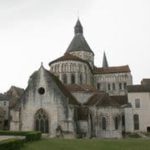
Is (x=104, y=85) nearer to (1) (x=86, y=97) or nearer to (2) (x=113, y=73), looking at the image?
(2) (x=113, y=73)

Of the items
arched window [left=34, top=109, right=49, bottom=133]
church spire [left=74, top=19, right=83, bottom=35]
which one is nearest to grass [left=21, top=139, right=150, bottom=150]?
arched window [left=34, top=109, right=49, bottom=133]

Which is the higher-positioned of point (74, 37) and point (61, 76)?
point (74, 37)

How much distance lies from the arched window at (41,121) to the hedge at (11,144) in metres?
17.5

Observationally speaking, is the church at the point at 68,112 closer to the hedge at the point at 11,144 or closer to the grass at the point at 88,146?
the grass at the point at 88,146

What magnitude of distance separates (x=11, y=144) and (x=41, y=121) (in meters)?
21.1

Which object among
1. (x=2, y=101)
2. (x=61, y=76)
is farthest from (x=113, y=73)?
(x=2, y=101)

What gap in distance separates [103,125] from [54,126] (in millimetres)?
8380

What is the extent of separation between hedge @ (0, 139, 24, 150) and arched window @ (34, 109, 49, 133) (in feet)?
57.3

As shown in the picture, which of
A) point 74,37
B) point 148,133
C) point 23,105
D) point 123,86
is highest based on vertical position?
point 74,37

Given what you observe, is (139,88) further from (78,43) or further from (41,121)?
(78,43)

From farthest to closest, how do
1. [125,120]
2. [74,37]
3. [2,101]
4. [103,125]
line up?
1. [74,37]
2. [2,101]
3. [125,120]
4. [103,125]

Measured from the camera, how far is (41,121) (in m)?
47.4

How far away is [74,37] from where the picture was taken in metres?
92.2

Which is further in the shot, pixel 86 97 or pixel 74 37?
pixel 74 37
